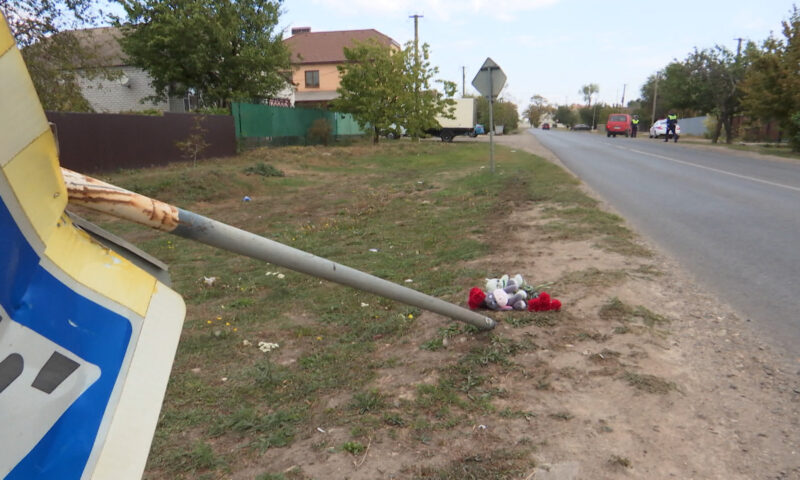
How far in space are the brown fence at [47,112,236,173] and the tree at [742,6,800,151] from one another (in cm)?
2614

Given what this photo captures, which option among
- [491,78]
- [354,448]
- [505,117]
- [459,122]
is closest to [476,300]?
[354,448]

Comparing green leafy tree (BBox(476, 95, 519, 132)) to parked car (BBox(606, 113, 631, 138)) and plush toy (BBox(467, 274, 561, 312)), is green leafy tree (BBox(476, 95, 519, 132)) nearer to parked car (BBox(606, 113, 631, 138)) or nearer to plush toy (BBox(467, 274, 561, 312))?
parked car (BBox(606, 113, 631, 138))

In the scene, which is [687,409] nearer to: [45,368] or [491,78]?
[45,368]

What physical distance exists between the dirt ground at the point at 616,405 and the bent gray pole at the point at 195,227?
1.02 m

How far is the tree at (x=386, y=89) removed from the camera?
103ft

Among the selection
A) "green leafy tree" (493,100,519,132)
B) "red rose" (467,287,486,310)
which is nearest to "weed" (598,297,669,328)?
"red rose" (467,287,486,310)

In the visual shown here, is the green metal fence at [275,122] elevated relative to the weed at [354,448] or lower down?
elevated

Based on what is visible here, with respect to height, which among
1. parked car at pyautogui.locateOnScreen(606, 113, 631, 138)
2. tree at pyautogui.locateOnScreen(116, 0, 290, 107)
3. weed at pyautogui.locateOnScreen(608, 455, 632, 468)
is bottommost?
weed at pyautogui.locateOnScreen(608, 455, 632, 468)

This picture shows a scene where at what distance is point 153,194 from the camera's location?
1313 centimetres

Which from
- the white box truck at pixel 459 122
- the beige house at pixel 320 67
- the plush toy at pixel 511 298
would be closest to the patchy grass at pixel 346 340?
the plush toy at pixel 511 298

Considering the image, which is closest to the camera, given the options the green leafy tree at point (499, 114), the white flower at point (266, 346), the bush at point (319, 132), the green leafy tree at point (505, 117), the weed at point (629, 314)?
the weed at point (629, 314)

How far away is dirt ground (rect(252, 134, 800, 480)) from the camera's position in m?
2.66

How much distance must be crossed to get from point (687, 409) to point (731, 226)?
6.14 meters

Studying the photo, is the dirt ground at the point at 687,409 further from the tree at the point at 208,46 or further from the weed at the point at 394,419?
the tree at the point at 208,46
